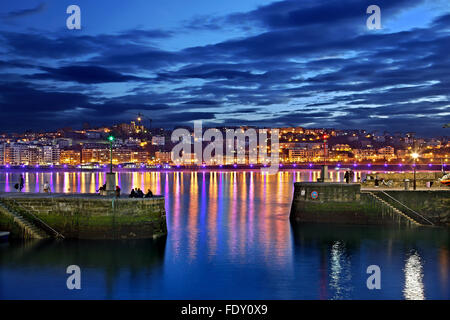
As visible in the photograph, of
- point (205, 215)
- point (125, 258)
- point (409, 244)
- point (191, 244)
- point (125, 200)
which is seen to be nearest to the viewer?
point (125, 258)

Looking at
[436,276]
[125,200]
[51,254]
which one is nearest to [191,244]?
[125,200]

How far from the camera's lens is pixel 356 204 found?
32.2m

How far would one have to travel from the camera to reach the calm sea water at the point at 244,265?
67.6 feet

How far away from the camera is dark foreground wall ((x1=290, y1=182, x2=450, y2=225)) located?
104 ft

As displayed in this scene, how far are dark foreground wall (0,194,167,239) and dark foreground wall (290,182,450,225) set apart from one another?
998cm

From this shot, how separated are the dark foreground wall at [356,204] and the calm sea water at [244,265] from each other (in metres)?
0.72
